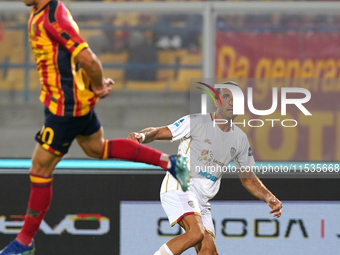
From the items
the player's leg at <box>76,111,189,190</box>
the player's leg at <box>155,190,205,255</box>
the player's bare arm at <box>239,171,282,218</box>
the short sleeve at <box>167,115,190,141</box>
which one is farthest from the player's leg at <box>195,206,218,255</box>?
the player's leg at <box>76,111,189,190</box>

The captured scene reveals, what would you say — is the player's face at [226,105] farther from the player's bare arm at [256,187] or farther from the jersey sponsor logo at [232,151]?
the player's bare arm at [256,187]

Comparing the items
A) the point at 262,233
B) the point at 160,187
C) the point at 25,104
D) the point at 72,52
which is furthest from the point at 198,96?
the point at 72,52

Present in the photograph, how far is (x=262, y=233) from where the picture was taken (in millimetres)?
4258

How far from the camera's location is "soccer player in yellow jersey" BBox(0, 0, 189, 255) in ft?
9.39

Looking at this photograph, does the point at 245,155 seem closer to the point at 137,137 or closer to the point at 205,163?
the point at 205,163

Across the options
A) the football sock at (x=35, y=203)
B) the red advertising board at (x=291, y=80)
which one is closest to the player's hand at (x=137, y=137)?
the football sock at (x=35, y=203)

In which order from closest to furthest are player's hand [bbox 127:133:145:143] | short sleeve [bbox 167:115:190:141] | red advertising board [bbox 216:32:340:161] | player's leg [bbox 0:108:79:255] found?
1. player's leg [bbox 0:108:79:255]
2. player's hand [bbox 127:133:145:143]
3. short sleeve [bbox 167:115:190:141]
4. red advertising board [bbox 216:32:340:161]

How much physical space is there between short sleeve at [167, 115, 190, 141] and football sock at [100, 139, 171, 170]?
59 centimetres

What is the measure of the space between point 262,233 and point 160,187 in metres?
0.87

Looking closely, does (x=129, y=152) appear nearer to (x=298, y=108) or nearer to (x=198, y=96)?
(x=198, y=96)

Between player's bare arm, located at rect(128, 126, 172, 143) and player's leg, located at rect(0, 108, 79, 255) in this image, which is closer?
player's leg, located at rect(0, 108, 79, 255)

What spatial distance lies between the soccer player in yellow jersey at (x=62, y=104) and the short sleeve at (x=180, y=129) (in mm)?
588

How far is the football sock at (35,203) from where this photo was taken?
310cm

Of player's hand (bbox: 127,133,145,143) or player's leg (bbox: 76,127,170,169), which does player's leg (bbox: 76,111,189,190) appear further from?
player's hand (bbox: 127,133,145,143)
